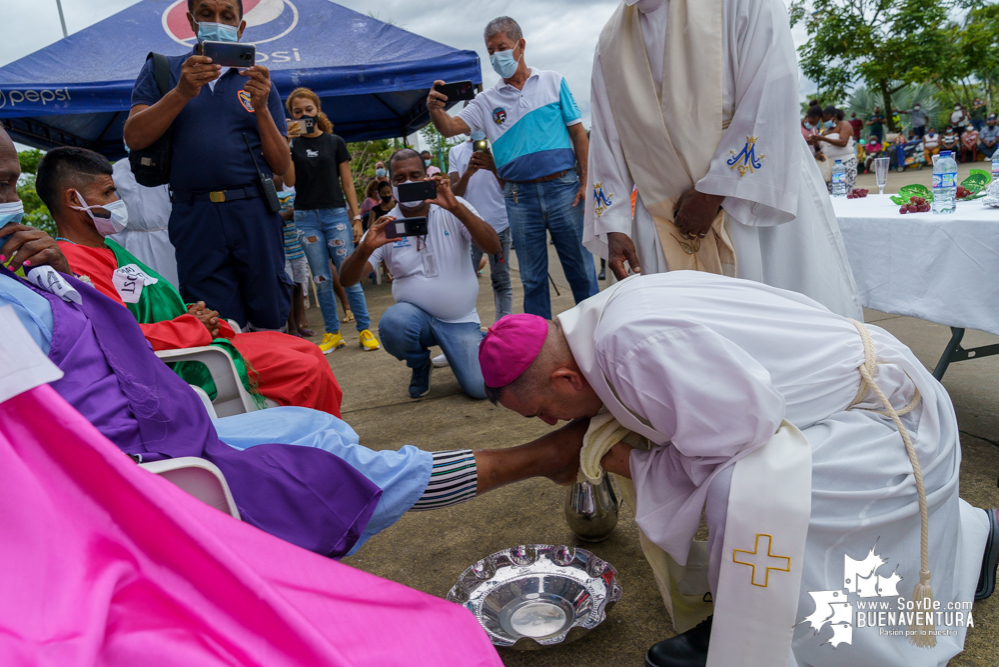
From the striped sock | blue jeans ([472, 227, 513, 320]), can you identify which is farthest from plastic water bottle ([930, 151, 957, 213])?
blue jeans ([472, 227, 513, 320])

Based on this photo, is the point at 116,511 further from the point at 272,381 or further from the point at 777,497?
the point at 272,381

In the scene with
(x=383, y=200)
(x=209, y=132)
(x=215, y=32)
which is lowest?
(x=383, y=200)

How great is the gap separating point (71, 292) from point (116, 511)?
0.56 metres

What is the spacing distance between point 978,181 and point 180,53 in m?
6.72

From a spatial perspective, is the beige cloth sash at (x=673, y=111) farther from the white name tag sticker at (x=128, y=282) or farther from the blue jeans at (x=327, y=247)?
the blue jeans at (x=327, y=247)

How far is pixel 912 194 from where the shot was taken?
9.91 ft

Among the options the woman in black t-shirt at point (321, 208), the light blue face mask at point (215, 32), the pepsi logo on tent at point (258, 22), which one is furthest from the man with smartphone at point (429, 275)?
the pepsi logo on tent at point (258, 22)

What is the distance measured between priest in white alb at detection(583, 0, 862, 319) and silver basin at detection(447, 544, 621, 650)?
1084 mm

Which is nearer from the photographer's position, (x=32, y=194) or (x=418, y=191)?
(x=418, y=191)

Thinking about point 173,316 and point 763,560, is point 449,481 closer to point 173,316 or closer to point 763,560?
point 763,560

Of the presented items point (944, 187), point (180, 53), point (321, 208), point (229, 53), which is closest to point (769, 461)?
point (944, 187)

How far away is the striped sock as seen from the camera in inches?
67.6

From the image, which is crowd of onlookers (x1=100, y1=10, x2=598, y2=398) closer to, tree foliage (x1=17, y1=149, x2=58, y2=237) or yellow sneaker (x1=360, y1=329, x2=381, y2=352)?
yellow sneaker (x1=360, y1=329, x2=381, y2=352)

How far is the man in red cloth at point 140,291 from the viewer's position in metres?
2.28
